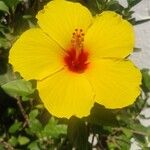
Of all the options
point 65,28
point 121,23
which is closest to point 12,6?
point 65,28

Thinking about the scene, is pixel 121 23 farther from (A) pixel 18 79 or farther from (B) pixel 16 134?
(B) pixel 16 134

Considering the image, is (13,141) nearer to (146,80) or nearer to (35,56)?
(35,56)

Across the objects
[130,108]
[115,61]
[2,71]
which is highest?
[115,61]

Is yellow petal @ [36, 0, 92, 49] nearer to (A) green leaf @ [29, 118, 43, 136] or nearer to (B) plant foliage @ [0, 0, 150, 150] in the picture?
(B) plant foliage @ [0, 0, 150, 150]

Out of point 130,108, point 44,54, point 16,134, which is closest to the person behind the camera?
point 44,54

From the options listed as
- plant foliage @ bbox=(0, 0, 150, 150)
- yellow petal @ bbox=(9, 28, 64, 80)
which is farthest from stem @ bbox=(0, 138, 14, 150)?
yellow petal @ bbox=(9, 28, 64, 80)

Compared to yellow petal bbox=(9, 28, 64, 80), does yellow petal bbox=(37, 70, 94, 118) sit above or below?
below

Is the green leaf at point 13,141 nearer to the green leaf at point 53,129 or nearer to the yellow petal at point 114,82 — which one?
the green leaf at point 53,129

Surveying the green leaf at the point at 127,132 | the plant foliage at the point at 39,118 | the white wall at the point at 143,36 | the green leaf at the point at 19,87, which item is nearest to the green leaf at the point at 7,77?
the plant foliage at the point at 39,118
